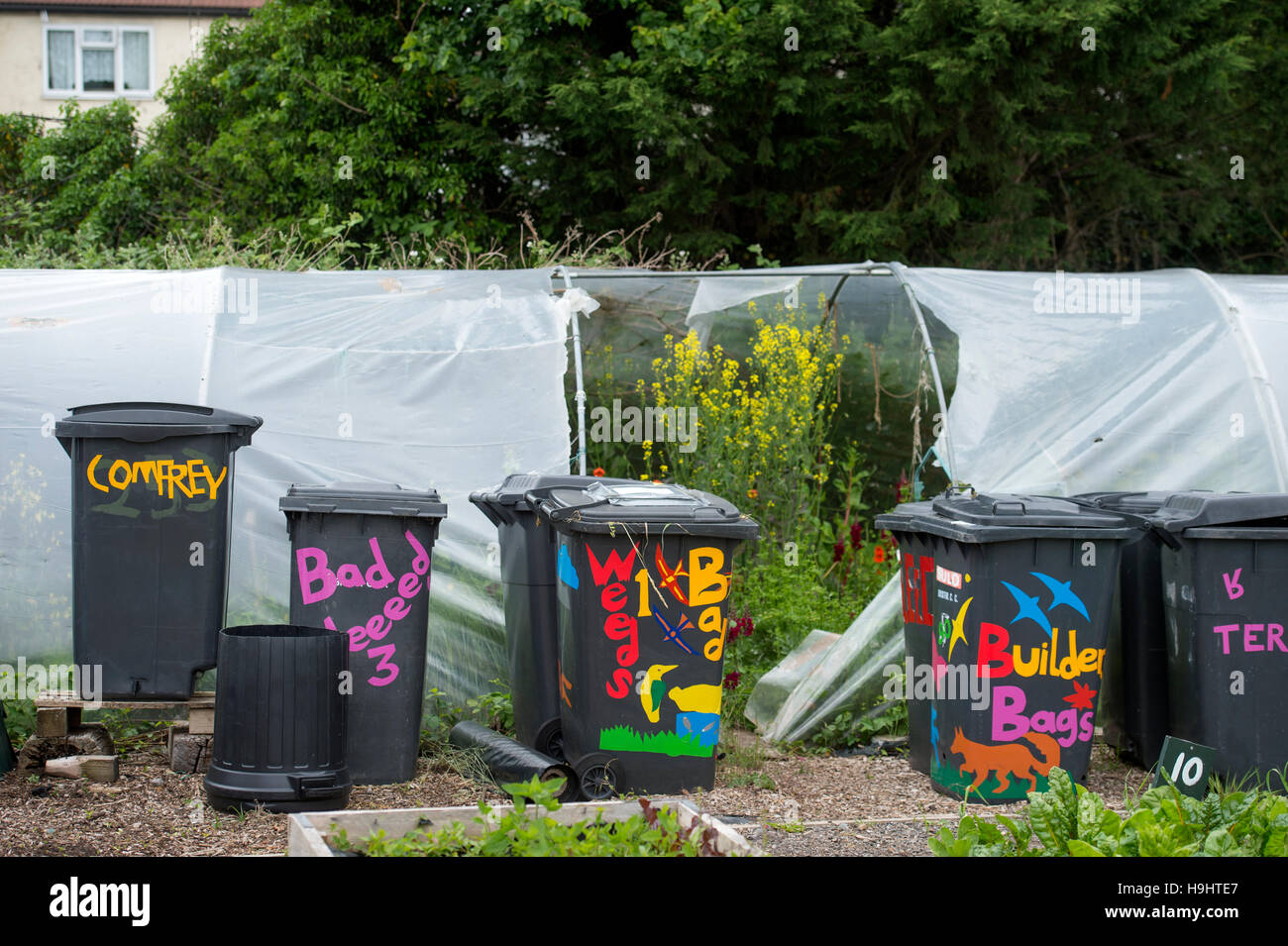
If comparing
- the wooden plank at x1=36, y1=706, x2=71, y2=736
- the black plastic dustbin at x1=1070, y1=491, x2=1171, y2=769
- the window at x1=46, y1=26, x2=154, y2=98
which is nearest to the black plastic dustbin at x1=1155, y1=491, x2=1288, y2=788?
the black plastic dustbin at x1=1070, y1=491, x2=1171, y2=769

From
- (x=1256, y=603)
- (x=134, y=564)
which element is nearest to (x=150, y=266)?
(x=134, y=564)

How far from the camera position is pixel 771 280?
7805 millimetres

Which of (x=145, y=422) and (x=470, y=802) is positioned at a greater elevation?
(x=145, y=422)

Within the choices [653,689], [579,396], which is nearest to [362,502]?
[653,689]

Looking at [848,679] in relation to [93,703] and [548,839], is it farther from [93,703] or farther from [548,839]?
[93,703]

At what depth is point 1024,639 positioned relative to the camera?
16.1 feet

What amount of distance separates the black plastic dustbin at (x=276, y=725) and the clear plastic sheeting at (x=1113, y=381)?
366 cm

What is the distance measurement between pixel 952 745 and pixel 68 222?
13579mm

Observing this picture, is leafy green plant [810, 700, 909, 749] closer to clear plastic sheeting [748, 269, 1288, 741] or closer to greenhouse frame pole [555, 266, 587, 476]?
clear plastic sheeting [748, 269, 1288, 741]

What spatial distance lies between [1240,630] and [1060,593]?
80cm

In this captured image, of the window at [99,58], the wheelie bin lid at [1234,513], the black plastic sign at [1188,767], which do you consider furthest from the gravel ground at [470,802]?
the window at [99,58]

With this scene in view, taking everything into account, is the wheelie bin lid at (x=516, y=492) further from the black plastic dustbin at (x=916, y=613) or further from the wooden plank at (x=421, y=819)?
the wooden plank at (x=421, y=819)

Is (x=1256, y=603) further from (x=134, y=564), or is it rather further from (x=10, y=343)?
(x=10, y=343)
